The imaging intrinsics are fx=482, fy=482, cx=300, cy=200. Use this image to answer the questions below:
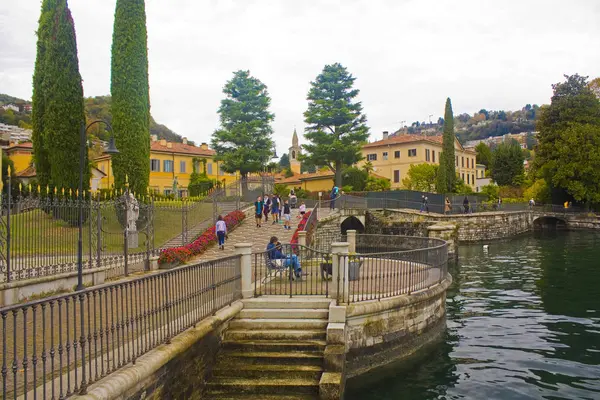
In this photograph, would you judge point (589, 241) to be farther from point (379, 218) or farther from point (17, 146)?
point (17, 146)

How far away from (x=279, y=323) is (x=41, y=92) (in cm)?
2083

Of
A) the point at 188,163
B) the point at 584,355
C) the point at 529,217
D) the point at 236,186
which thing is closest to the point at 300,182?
the point at 188,163

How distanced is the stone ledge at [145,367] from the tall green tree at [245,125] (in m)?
41.2

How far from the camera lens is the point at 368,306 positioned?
10914 mm

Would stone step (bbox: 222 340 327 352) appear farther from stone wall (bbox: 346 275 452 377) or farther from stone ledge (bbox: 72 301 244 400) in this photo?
stone wall (bbox: 346 275 452 377)

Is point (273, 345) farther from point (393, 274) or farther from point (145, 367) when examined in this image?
point (393, 274)

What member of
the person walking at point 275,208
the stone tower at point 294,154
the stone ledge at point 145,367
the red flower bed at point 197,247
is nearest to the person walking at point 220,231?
the red flower bed at point 197,247

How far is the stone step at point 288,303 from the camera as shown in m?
11.0

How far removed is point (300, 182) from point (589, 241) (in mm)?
37715

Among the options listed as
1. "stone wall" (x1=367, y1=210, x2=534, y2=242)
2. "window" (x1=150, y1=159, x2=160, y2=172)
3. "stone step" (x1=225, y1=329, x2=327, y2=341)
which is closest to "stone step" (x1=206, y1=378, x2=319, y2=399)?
"stone step" (x1=225, y1=329, x2=327, y2=341)

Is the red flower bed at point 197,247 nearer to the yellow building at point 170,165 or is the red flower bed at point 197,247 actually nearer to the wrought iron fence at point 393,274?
the wrought iron fence at point 393,274

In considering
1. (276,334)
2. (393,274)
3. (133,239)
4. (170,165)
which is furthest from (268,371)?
(170,165)

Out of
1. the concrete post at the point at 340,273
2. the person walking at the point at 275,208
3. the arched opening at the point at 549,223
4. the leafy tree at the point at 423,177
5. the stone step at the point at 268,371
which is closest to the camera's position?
the stone step at the point at 268,371

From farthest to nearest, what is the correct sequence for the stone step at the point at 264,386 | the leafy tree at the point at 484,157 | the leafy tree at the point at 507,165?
the leafy tree at the point at 484,157, the leafy tree at the point at 507,165, the stone step at the point at 264,386
